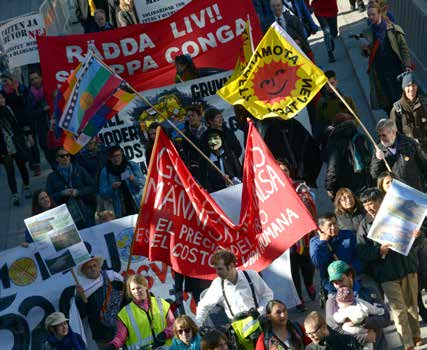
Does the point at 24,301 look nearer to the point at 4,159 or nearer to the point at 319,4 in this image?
the point at 4,159

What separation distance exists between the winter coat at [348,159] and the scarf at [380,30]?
279 centimetres

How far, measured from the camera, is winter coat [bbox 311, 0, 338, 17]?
854 inches

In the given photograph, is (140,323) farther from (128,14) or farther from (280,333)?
(128,14)

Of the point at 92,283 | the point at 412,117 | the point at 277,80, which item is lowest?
the point at 92,283

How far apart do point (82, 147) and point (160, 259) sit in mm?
3019

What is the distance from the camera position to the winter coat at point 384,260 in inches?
507

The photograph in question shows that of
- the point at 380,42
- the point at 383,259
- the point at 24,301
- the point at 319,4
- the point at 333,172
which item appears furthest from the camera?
the point at 319,4

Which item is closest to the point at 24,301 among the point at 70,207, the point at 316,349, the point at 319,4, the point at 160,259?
the point at 160,259

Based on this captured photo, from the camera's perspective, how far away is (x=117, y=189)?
634 inches

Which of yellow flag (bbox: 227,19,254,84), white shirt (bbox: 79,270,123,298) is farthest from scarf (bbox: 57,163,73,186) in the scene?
white shirt (bbox: 79,270,123,298)

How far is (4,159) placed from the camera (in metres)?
19.0

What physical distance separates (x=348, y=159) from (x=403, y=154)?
39.6 inches

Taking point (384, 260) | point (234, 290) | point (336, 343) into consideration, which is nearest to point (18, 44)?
point (234, 290)

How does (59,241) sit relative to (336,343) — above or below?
above
